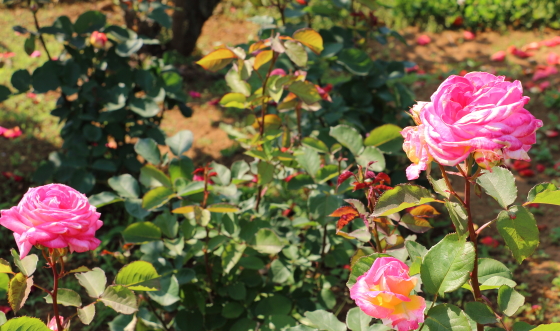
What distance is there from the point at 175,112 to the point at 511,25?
3611 millimetres

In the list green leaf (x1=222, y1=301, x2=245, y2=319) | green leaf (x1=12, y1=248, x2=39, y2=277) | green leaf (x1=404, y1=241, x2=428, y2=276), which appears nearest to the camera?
green leaf (x1=404, y1=241, x2=428, y2=276)

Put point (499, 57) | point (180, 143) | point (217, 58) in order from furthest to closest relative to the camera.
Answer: point (499, 57)
point (180, 143)
point (217, 58)

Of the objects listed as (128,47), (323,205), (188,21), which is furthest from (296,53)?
(188,21)

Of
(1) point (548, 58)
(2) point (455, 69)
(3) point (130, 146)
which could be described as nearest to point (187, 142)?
(3) point (130, 146)

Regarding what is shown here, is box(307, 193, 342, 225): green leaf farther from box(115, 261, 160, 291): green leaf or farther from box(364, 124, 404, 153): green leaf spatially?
box(115, 261, 160, 291): green leaf

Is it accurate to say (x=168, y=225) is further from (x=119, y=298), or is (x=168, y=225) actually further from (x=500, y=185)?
(x=500, y=185)

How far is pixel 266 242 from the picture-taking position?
5.53 feet

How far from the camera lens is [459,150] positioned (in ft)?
2.61

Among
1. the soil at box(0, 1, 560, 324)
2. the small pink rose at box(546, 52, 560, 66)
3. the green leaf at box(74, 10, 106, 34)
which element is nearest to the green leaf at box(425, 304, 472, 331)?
the soil at box(0, 1, 560, 324)

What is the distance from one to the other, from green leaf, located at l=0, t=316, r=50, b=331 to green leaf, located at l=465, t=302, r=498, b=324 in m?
0.77

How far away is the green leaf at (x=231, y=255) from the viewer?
66.1 inches

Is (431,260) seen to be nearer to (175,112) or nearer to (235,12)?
(175,112)

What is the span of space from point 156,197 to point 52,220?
0.67 metres

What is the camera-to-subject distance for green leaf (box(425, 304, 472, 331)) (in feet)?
2.96
